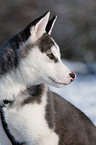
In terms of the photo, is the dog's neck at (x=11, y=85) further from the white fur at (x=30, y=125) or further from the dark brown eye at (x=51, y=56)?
the dark brown eye at (x=51, y=56)

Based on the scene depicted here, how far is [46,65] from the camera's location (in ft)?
7.42

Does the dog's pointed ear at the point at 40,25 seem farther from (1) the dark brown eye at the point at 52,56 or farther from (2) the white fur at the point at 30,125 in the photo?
(2) the white fur at the point at 30,125

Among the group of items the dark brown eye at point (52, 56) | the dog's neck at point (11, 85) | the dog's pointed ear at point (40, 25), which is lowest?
the dog's neck at point (11, 85)

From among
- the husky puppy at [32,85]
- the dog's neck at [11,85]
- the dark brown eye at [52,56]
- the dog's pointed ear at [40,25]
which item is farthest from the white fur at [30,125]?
the dog's pointed ear at [40,25]

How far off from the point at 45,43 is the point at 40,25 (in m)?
0.17

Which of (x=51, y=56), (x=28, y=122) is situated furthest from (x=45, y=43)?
(x=28, y=122)

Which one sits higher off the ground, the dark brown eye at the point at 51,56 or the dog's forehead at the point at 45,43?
the dog's forehead at the point at 45,43

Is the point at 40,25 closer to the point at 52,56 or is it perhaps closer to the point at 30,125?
the point at 52,56

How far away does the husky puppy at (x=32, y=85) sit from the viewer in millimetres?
2244

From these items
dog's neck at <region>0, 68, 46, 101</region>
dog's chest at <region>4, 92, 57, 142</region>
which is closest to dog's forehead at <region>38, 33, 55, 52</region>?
dog's neck at <region>0, 68, 46, 101</region>

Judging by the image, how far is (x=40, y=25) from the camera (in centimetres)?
233

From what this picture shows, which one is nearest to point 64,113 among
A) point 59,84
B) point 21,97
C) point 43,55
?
point 59,84

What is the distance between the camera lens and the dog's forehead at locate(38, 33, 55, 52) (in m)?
2.32

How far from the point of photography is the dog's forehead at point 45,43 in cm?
232
